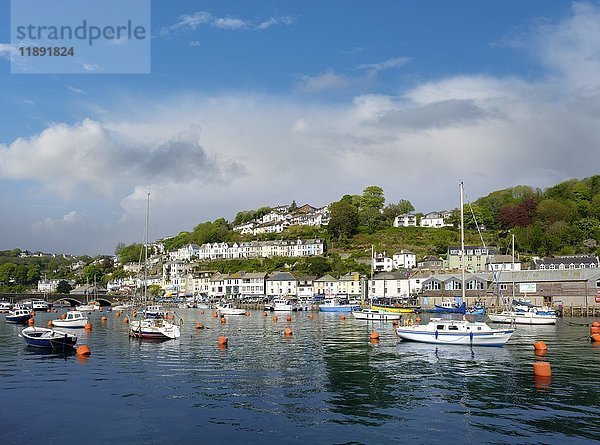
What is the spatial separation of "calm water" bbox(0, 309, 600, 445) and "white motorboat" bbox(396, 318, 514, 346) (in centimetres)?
107

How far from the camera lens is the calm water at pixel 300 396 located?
2411 centimetres

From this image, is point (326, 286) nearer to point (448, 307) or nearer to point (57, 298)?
point (448, 307)

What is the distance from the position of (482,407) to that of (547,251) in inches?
6188

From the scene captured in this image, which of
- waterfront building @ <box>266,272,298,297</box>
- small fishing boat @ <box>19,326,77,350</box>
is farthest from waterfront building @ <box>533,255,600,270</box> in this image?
small fishing boat @ <box>19,326,77,350</box>

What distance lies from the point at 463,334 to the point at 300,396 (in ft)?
81.8

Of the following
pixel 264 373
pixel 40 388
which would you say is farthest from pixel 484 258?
pixel 40 388

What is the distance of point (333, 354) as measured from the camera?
1935 inches

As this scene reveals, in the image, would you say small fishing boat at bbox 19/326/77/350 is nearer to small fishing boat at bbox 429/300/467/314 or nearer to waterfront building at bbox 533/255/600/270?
small fishing boat at bbox 429/300/467/314

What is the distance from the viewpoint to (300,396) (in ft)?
102

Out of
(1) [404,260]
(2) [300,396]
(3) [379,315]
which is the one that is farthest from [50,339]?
(1) [404,260]

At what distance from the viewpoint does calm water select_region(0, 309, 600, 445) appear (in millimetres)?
24109

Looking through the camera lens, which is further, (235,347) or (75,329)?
(75,329)

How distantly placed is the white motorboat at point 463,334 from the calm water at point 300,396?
3.50 ft

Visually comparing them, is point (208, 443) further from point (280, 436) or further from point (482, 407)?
point (482, 407)
